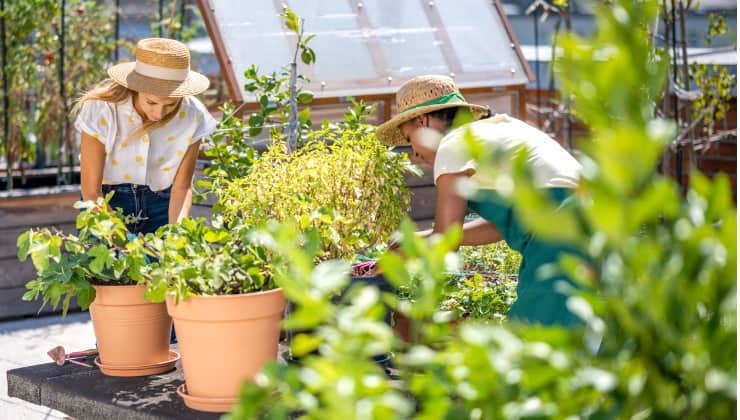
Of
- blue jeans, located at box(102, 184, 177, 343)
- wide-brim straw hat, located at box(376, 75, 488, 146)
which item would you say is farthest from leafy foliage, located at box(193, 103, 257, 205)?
wide-brim straw hat, located at box(376, 75, 488, 146)

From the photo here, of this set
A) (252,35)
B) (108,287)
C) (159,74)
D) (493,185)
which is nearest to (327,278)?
(493,185)

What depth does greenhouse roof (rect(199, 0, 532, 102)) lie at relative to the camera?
4977 millimetres

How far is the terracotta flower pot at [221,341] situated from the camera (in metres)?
2.19

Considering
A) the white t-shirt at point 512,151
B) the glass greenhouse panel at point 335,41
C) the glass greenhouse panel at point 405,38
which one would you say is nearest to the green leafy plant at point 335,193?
the white t-shirt at point 512,151

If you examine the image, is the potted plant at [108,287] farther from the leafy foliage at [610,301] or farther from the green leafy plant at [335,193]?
the leafy foliage at [610,301]

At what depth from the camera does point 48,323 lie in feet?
17.6

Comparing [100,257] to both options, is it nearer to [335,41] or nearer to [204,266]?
[204,266]

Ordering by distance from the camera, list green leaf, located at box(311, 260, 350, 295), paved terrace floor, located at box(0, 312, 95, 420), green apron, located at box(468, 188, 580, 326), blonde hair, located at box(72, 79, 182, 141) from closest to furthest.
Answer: green leaf, located at box(311, 260, 350, 295) < green apron, located at box(468, 188, 580, 326) < blonde hair, located at box(72, 79, 182, 141) < paved terrace floor, located at box(0, 312, 95, 420)

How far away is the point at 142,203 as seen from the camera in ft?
11.7

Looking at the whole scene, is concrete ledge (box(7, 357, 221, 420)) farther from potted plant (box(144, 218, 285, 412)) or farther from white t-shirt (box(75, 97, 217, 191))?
white t-shirt (box(75, 97, 217, 191))

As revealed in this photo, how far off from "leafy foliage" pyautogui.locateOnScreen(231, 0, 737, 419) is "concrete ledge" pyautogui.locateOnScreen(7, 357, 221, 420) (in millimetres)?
1222

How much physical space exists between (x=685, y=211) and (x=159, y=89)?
2.35 metres

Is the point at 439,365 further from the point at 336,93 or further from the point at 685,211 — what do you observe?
the point at 336,93

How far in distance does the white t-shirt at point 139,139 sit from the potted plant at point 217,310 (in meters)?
1.14
